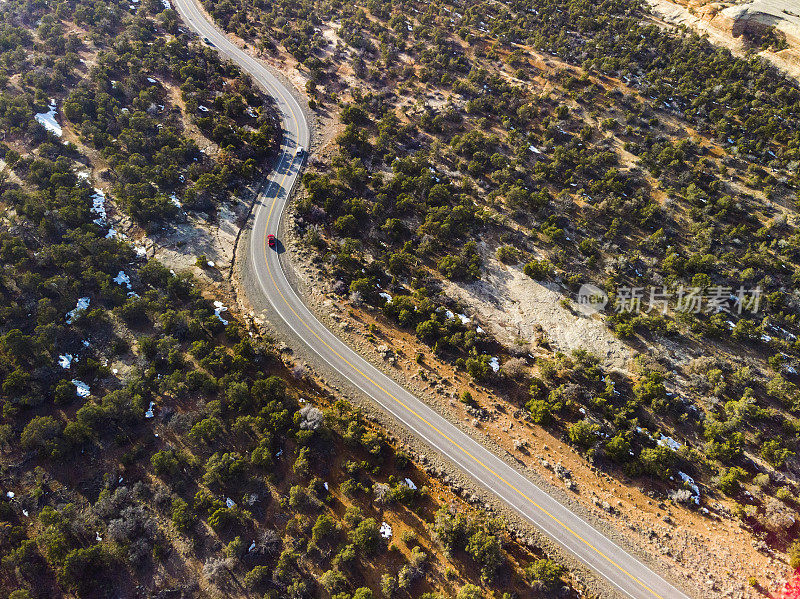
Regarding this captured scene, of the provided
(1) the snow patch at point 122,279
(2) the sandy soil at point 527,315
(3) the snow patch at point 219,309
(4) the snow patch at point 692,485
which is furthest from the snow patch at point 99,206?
(4) the snow patch at point 692,485

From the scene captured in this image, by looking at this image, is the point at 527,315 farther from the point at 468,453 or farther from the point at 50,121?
the point at 50,121

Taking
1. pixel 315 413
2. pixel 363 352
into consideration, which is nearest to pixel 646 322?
pixel 363 352

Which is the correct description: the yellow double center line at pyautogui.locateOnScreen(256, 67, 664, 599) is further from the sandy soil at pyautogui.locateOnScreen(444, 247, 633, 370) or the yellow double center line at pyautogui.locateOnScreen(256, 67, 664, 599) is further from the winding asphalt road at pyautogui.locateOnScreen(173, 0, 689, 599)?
the sandy soil at pyautogui.locateOnScreen(444, 247, 633, 370)

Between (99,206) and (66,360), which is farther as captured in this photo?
(99,206)

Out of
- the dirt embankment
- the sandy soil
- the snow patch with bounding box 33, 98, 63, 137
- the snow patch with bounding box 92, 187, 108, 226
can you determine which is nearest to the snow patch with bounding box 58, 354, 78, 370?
the snow patch with bounding box 92, 187, 108, 226

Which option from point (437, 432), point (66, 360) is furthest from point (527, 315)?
point (66, 360)

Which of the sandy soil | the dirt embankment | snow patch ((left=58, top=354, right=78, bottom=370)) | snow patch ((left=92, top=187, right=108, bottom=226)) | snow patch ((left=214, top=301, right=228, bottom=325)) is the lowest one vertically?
snow patch ((left=58, top=354, right=78, bottom=370))

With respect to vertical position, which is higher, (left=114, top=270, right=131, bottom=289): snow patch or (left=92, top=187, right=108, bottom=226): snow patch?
(left=92, top=187, right=108, bottom=226): snow patch

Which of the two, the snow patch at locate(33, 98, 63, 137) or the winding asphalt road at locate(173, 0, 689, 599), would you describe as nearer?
the winding asphalt road at locate(173, 0, 689, 599)
